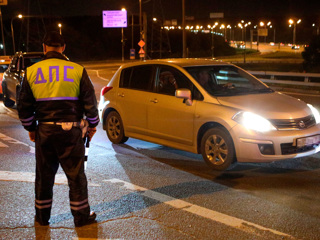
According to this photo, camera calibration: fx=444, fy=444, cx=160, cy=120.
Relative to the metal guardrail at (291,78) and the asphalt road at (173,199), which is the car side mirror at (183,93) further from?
the metal guardrail at (291,78)

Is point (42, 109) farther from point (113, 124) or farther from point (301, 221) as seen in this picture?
point (113, 124)

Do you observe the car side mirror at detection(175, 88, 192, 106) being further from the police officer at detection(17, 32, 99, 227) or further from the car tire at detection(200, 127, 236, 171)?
the police officer at detection(17, 32, 99, 227)

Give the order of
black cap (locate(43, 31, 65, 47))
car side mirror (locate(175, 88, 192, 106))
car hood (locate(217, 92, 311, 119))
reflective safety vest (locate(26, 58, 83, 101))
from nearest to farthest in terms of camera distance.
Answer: reflective safety vest (locate(26, 58, 83, 101)) → black cap (locate(43, 31, 65, 47)) → car hood (locate(217, 92, 311, 119)) → car side mirror (locate(175, 88, 192, 106))

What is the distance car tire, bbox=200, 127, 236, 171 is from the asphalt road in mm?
144

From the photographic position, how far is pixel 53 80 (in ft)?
13.2

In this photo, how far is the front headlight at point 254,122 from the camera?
6.08 metres

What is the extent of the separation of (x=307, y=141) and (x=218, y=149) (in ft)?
4.07

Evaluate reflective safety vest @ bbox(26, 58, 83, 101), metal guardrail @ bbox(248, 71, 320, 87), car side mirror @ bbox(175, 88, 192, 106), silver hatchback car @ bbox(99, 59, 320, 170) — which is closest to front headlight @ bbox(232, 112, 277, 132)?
silver hatchback car @ bbox(99, 59, 320, 170)

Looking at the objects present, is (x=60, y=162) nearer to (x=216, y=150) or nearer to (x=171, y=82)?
(x=216, y=150)

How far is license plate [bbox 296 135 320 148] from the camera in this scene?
6.11 metres

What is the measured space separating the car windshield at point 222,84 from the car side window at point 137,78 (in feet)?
2.80

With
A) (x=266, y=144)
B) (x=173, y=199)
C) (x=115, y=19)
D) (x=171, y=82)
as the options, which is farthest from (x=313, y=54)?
(x=115, y=19)

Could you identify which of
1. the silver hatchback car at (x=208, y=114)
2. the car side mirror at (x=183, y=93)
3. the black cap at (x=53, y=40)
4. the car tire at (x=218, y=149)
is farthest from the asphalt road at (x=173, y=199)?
the black cap at (x=53, y=40)

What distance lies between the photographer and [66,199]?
205 inches
